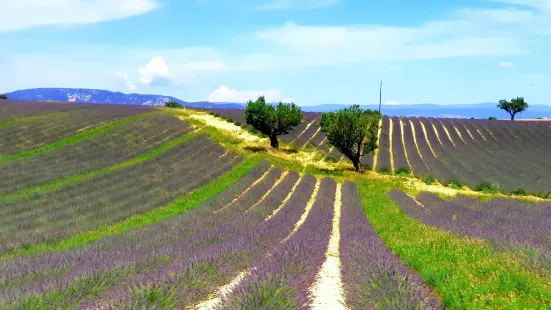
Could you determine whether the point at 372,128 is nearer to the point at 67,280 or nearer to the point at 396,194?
the point at 396,194

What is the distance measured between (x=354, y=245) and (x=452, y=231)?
14.0 feet

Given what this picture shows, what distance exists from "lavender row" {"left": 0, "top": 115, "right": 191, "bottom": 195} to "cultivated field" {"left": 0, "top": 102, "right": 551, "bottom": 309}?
0.20 meters

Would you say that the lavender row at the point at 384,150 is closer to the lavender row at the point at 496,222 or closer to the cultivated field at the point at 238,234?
the cultivated field at the point at 238,234

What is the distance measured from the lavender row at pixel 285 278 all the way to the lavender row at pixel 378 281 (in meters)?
0.80

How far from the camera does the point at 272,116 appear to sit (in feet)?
143

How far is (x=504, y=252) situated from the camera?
8.95 metres

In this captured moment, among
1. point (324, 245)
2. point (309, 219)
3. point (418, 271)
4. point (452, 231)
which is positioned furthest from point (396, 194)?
point (418, 271)

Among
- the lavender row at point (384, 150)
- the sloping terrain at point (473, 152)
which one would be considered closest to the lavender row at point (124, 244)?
the lavender row at point (384, 150)

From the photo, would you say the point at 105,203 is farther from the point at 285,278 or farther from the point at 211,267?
the point at 285,278

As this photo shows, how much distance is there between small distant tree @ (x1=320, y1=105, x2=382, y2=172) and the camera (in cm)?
3475

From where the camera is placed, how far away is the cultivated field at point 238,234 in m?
6.51

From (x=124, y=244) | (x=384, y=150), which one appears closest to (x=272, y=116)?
(x=384, y=150)

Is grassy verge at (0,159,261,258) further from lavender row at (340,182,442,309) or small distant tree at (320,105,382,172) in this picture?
lavender row at (340,182,442,309)

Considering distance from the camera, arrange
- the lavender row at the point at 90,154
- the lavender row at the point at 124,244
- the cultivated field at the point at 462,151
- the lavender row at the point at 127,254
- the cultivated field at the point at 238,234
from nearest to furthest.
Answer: the cultivated field at the point at 238,234 → the lavender row at the point at 127,254 → the lavender row at the point at 124,244 → the lavender row at the point at 90,154 → the cultivated field at the point at 462,151
